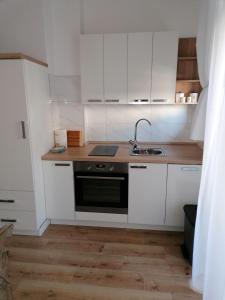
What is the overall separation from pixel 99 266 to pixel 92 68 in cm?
211

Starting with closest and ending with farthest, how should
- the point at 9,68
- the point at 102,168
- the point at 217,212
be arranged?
the point at 217,212, the point at 9,68, the point at 102,168

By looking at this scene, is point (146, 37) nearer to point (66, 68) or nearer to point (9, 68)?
point (66, 68)

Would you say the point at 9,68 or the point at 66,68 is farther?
the point at 66,68

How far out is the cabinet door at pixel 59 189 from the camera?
2.59 meters

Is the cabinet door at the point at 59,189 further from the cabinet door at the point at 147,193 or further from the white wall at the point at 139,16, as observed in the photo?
the white wall at the point at 139,16

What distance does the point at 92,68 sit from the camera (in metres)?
2.69

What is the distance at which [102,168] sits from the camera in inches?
99.6

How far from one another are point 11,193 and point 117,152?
125cm

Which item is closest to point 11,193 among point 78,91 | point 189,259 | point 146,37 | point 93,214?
point 93,214

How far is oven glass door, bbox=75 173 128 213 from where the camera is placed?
2545 millimetres

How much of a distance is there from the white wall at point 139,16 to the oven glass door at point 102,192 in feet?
5.95

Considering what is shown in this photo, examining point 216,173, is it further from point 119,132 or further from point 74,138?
point 74,138

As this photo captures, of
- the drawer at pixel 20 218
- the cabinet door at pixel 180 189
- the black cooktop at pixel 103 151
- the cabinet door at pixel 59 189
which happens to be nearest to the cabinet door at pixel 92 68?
the black cooktop at pixel 103 151

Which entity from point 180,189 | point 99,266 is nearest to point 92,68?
point 180,189
